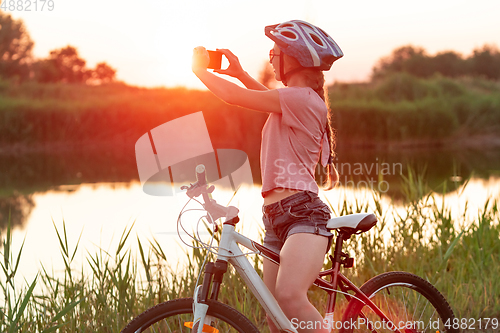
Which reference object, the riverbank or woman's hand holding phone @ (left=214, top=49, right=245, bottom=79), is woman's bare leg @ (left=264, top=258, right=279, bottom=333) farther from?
the riverbank

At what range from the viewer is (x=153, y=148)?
1.72m

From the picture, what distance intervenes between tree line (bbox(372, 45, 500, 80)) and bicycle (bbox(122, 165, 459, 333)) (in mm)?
41371

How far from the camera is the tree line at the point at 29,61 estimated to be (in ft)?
99.6

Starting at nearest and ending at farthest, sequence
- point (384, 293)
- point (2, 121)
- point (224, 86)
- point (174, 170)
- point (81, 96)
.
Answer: point (224, 86) → point (174, 170) → point (384, 293) → point (2, 121) → point (81, 96)

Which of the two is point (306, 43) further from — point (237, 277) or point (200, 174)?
point (237, 277)

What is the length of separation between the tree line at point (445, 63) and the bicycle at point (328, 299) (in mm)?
41371

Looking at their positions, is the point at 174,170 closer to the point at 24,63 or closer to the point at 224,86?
the point at 224,86

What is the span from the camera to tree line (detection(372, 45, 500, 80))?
42.5 m

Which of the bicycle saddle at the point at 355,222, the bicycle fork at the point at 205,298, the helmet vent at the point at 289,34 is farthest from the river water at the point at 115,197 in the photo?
the helmet vent at the point at 289,34

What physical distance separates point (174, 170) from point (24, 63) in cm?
3480

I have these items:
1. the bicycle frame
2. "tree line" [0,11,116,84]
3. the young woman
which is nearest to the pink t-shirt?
the young woman

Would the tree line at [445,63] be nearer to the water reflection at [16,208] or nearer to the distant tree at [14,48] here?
the distant tree at [14,48]

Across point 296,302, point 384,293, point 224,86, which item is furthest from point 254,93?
point 384,293

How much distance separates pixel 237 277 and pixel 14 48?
3309cm
